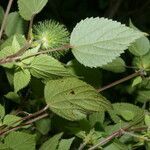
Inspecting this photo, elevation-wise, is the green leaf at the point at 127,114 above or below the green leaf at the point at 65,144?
below

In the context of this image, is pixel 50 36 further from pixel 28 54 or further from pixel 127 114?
pixel 127 114

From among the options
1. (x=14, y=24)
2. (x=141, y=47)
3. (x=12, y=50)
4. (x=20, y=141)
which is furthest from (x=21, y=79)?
(x=141, y=47)

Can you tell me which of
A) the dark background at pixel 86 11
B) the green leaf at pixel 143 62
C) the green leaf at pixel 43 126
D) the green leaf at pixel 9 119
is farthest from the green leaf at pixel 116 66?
the dark background at pixel 86 11

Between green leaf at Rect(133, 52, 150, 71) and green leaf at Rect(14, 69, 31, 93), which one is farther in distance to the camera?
green leaf at Rect(133, 52, 150, 71)

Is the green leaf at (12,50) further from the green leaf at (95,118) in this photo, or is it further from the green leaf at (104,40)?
the green leaf at (95,118)

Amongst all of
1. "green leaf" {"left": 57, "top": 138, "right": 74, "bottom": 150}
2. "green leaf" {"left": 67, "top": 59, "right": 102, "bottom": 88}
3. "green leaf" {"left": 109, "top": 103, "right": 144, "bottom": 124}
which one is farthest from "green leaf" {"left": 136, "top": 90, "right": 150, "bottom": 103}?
"green leaf" {"left": 57, "top": 138, "right": 74, "bottom": 150}

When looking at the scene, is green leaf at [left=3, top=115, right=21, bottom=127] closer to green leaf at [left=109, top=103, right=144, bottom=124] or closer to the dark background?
green leaf at [left=109, top=103, right=144, bottom=124]
